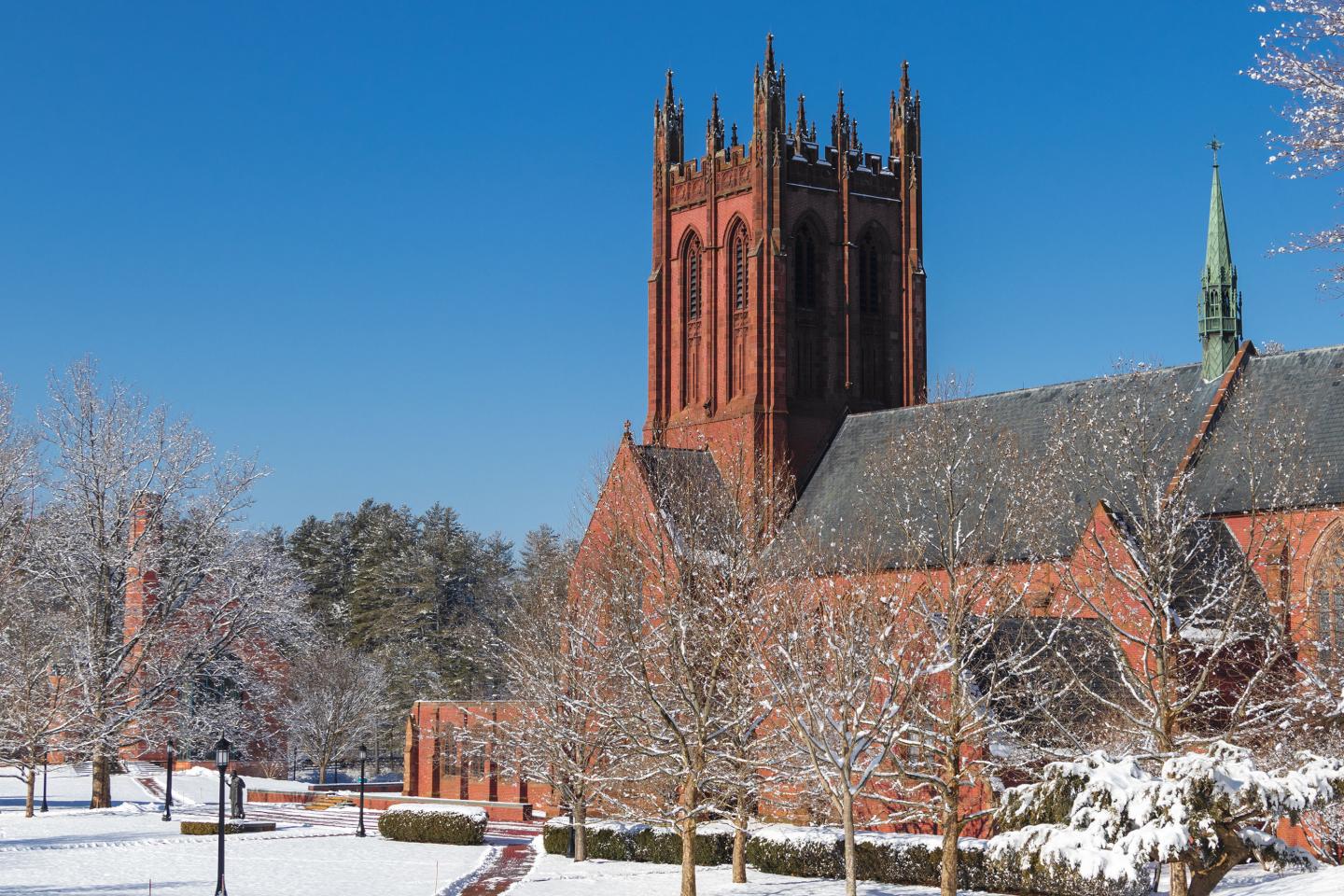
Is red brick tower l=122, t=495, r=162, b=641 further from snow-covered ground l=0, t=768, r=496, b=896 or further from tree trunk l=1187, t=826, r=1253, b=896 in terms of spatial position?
tree trunk l=1187, t=826, r=1253, b=896

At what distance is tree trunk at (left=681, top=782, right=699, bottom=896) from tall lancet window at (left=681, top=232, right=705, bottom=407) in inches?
976

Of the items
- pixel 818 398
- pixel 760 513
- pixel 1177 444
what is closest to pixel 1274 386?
pixel 1177 444

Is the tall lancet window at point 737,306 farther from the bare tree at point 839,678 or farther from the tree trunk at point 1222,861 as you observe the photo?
the tree trunk at point 1222,861

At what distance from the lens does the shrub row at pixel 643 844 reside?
35844 millimetres

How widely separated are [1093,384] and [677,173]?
19084mm

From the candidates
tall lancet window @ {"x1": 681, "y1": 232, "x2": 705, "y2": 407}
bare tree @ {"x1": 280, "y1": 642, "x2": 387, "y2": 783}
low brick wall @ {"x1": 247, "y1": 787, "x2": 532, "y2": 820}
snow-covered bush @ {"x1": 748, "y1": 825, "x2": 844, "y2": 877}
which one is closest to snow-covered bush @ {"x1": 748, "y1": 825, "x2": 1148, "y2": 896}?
snow-covered bush @ {"x1": 748, "y1": 825, "x2": 844, "y2": 877}

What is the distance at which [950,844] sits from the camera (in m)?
26.9

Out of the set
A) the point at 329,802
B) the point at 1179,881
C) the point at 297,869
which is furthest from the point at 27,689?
the point at 1179,881

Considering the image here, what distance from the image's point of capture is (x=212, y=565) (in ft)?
152

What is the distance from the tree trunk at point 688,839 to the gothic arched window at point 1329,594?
1204 centimetres

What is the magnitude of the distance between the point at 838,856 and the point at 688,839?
4.77 m

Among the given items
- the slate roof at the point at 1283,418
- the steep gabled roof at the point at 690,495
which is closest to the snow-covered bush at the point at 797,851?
the steep gabled roof at the point at 690,495

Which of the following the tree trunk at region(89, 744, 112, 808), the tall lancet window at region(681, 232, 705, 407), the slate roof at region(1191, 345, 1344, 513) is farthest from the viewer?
the tall lancet window at region(681, 232, 705, 407)

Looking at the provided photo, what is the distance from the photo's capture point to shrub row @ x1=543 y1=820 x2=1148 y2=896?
28266 millimetres
